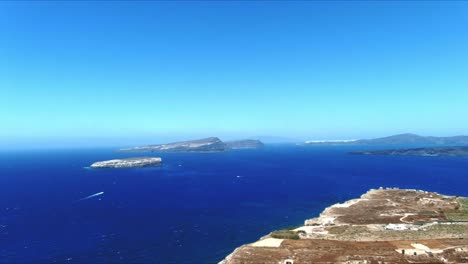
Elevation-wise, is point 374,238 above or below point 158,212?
above

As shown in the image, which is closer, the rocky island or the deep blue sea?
the rocky island

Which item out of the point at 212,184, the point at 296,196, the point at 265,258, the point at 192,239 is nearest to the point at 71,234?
the point at 192,239

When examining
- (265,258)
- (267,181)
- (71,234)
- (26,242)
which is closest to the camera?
(265,258)

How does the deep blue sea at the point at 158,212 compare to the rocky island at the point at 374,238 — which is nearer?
the rocky island at the point at 374,238

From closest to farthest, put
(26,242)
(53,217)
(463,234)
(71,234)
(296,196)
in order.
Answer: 1. (463,234)
2. (26,242)
3. (71,234)
4. (53,217)
5. (296,196)

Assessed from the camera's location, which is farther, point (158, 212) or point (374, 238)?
point (158, 212)

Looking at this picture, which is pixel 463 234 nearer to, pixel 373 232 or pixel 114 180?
pixel 373 232

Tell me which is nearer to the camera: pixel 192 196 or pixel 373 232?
pixel 373 232
